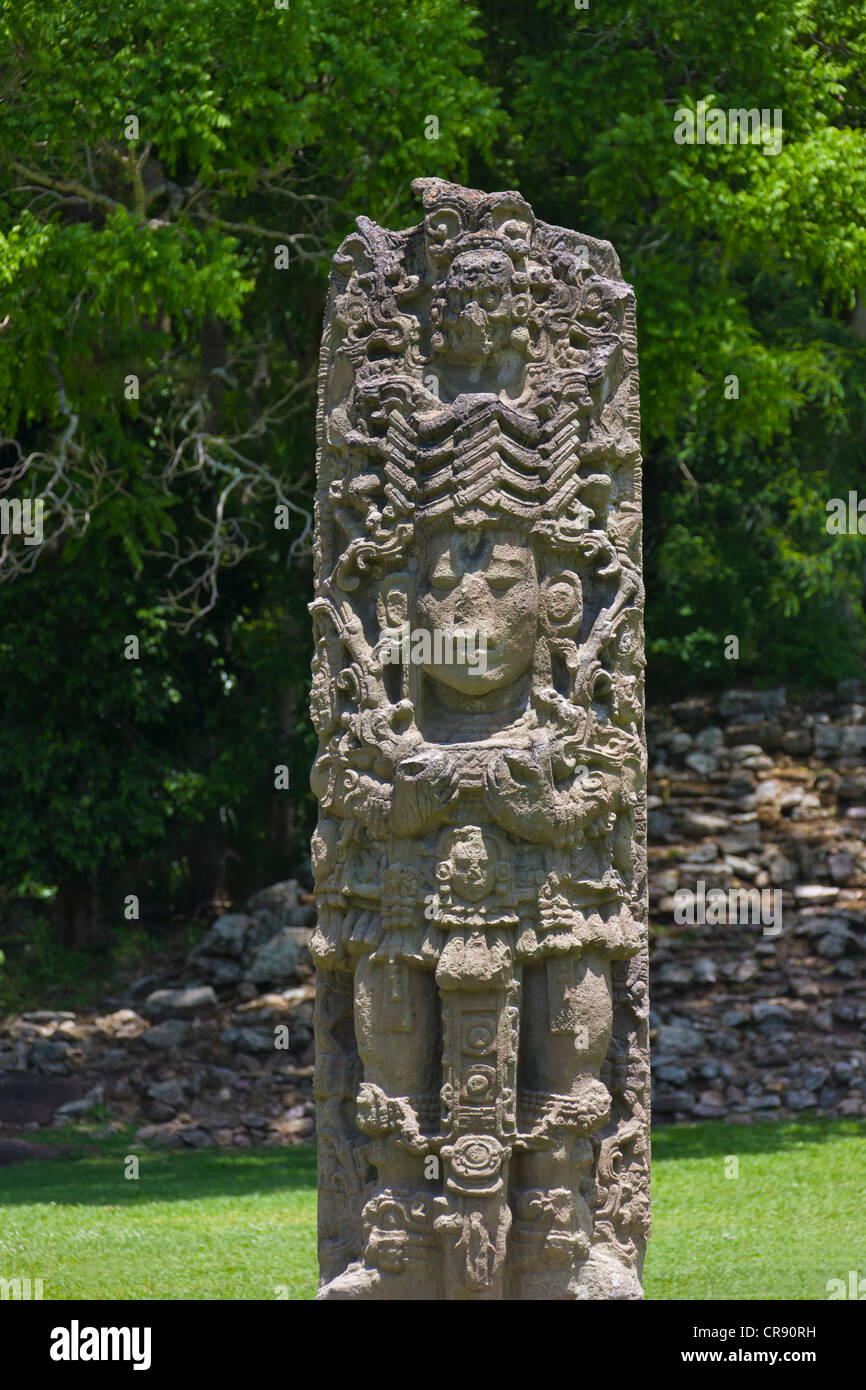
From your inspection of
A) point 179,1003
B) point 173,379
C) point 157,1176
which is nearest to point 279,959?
point 179,1003

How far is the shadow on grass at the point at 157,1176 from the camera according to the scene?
372 inches

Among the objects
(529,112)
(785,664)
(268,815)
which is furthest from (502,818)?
(785,664)

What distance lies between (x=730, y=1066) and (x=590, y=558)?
6.40m

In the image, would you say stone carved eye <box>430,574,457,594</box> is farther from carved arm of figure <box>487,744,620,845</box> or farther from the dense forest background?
the dense forest background

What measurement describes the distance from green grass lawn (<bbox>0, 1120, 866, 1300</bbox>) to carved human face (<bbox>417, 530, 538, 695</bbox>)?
2.96 meters

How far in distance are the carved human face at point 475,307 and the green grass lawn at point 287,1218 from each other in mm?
3829

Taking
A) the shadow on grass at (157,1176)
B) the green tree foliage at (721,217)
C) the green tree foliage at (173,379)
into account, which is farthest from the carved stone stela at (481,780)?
the green tree foliage at (721,217)

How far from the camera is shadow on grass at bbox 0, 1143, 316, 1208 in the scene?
945cm

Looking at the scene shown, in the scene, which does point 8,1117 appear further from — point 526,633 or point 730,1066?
point 526,633

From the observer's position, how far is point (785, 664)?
1605cm

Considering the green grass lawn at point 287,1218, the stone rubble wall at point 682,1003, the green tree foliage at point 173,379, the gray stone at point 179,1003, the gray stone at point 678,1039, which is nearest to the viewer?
the green grass lawn at point 287,1218

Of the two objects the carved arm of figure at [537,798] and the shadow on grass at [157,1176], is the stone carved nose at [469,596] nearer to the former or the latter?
the carved arm of figure at [537,798]

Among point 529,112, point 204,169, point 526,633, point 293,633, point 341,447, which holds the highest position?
point 529,112

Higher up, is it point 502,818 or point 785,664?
point 785,664
